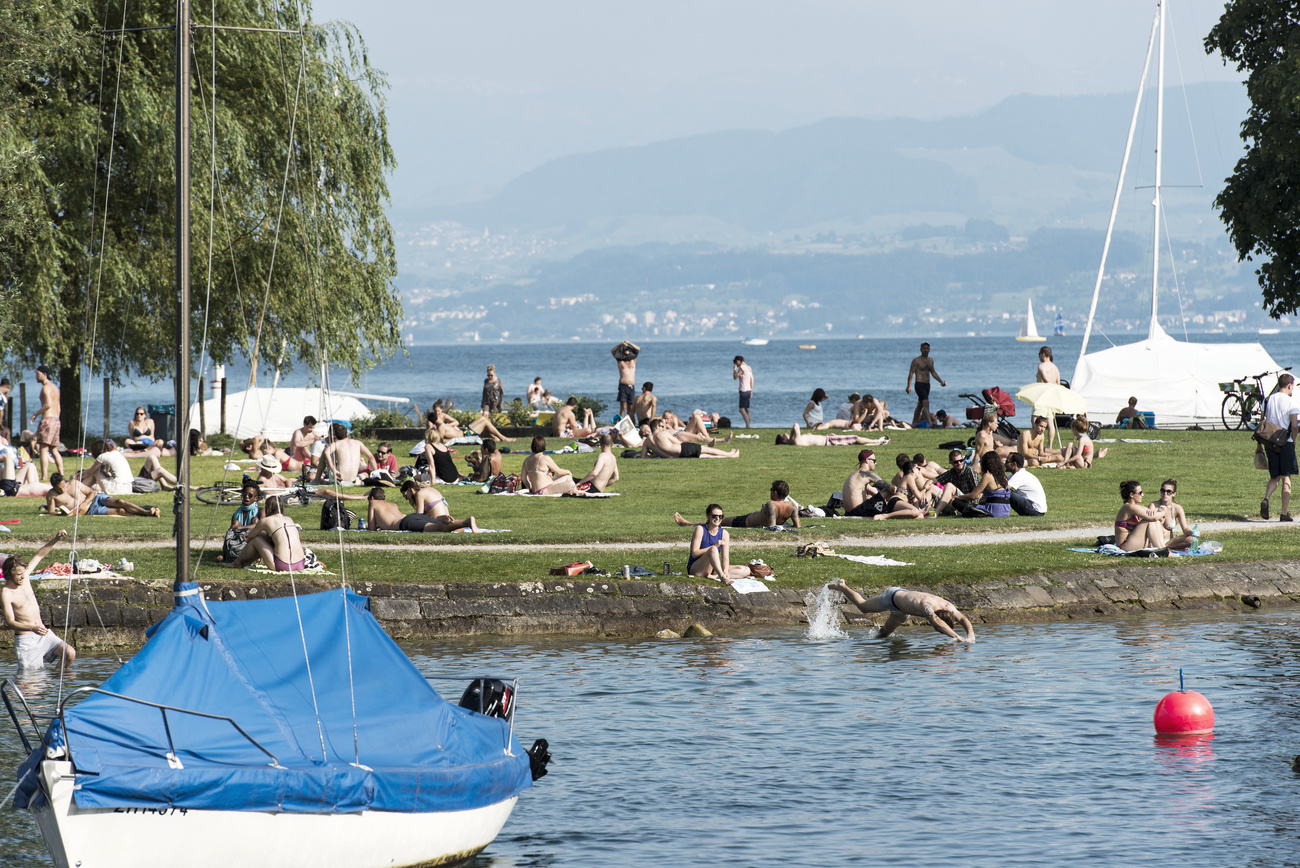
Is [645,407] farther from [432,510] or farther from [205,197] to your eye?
[432,510]

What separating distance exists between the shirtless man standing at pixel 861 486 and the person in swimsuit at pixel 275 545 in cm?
879

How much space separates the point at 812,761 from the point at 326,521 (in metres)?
10.8

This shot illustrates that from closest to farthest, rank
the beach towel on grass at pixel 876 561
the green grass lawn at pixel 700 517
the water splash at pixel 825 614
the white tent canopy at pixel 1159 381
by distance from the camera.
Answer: the water splash at pixel 825 614 < the green grass lawn at pixel 700 517 < the beach towel on grass at pixel 876 561 < the white tent canopy at pixel 1159 381

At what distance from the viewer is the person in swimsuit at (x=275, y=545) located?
16.9 m

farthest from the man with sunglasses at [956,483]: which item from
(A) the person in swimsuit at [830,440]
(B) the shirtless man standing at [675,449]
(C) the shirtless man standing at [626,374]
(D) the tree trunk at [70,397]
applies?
(D) the tree trunk at [70,397]

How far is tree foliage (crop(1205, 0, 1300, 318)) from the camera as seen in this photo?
26859 millimetres

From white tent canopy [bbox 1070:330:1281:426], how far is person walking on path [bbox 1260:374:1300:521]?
71.9 feet

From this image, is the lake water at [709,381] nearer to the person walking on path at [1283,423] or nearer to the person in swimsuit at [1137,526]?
the person walking on path at [1283,423]

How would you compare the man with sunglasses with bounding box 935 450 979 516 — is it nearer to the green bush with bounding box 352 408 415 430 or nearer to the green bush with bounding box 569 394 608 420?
the green bush with bounding box 569 394 608 420

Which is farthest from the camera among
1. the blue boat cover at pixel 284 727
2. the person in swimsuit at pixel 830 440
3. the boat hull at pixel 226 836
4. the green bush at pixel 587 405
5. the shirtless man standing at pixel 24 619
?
the green bush at pixel 587 405

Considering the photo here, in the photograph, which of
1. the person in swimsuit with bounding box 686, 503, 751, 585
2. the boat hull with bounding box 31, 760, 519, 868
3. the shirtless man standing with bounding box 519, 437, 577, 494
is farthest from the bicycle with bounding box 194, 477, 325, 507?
the boat hull with bounding box 31, 760, 519, 868

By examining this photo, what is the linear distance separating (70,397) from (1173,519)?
24964mm

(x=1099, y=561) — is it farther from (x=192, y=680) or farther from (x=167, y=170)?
(x=167, y=170)

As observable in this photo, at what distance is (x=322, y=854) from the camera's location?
802 cm
